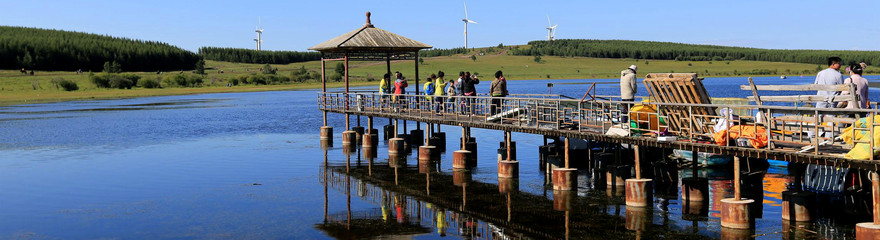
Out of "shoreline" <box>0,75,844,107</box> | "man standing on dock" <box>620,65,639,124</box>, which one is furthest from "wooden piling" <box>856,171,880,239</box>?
"shoreline" <box>0,75,844,107</box>

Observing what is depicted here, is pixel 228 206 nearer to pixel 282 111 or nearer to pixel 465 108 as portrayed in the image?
pixel 465 108

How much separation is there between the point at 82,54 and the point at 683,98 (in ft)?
494

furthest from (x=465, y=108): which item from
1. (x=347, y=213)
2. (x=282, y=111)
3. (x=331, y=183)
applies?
(x=282, y=111)

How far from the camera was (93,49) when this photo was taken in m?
158

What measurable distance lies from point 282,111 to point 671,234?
2086 inches

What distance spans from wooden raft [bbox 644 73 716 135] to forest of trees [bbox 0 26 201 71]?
13970cm

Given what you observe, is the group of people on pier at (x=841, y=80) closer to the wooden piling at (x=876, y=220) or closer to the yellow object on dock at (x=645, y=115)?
the wooden piling at (x=876, y=220)

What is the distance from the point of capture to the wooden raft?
18.4 metres

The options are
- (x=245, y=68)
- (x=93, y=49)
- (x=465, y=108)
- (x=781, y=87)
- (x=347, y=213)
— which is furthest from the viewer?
(x=245, y=68)

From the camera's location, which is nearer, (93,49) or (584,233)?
(584,233)

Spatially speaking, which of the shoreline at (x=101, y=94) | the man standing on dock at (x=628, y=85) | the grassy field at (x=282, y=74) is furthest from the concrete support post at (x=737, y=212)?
the grassy field at (x=282, y=74)

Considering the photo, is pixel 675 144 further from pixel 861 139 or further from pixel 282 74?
pixel 282 74

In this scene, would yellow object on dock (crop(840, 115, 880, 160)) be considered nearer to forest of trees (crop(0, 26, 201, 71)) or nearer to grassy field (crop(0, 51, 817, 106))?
grassy field (crop(0, 51, 817, 106))

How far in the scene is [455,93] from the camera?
30.1 metres
